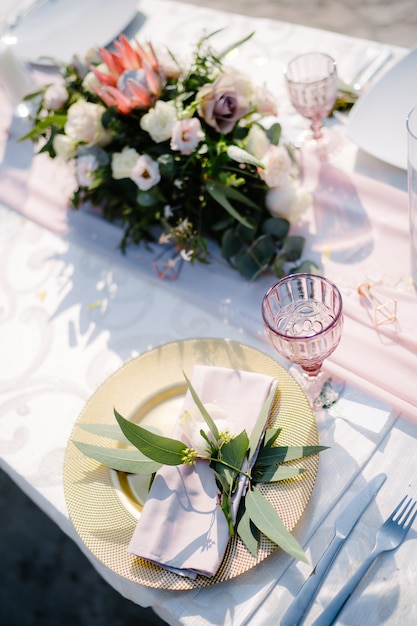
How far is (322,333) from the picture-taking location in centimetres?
78

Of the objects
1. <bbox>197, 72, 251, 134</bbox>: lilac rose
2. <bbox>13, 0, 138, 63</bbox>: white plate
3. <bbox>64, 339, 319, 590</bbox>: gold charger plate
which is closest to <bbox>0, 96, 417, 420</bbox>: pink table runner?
<bbox>64, 339, 319, 590</bbox>: gold charger plate

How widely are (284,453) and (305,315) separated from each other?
221 mm

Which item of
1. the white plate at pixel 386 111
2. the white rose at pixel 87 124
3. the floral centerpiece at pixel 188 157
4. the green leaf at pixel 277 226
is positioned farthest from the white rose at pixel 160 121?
the white plate at pixel 386 111

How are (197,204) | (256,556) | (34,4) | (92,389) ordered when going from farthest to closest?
1. (34,4)
2. (197,204)
3. (92,389)
4. (256,556)

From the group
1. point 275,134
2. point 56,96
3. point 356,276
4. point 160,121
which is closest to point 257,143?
point 275,134

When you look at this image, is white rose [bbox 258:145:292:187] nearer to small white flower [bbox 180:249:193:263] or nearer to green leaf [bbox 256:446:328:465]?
small white flower [bbox 180:249:193:263]

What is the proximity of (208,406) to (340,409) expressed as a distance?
20cm

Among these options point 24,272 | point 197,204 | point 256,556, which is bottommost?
point 24,272

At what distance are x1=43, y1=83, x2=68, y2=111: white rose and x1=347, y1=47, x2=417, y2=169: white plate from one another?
569 mm

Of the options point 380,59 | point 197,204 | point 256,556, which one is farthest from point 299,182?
point 256,556

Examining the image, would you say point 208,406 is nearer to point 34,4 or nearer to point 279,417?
point 279,417

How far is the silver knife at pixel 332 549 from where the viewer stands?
69 cm

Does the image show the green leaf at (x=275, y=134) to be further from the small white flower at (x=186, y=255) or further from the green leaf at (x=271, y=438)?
the green leaf at (x=271, y=438)

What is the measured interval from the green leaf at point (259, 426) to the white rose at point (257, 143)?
1.45 ft
